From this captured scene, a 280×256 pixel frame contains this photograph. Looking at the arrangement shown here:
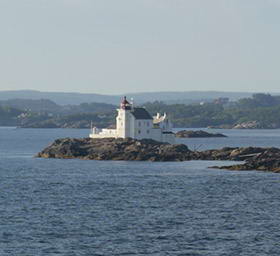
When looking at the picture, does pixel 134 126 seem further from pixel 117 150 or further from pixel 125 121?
pixel 117 150

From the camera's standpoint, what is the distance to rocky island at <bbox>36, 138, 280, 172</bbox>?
114m

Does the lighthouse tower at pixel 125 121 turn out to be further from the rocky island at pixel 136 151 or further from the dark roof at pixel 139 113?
the rocky island at pixel 136 151

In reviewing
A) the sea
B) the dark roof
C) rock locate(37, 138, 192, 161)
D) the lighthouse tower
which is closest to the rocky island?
rock locate(37, 138, 192, 161)

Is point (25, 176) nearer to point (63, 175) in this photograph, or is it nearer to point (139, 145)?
point (63, 175)

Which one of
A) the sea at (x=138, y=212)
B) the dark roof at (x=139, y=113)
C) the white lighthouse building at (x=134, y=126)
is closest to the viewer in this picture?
the sea at (x=138, y=212)

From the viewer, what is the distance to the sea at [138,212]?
→ 51656 millimetres

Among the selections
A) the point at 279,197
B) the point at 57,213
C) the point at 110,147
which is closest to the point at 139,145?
the point at 110,147

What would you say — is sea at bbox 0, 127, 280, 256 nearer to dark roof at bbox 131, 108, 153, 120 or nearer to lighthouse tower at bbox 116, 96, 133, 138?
lighthouse tower at bbox 116, 96, 133, 138

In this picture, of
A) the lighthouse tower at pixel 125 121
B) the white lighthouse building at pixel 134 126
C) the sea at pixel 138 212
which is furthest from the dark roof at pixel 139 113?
the sea at pixel 138 212

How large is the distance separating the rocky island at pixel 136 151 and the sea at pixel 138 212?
1221 centimetres

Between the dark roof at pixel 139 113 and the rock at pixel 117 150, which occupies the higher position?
the dark roof at pixel 139 113

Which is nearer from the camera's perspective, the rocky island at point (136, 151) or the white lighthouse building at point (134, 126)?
the rocky island at point (136, 151)

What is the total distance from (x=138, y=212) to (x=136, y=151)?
50645 millimetres

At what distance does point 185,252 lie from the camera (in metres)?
49.9
